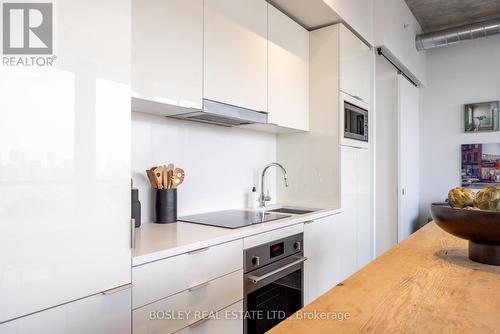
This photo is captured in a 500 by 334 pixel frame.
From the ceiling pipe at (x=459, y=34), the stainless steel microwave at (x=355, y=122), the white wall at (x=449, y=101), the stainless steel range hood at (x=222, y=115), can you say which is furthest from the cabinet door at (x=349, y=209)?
the white wall at (x=449, y=101)

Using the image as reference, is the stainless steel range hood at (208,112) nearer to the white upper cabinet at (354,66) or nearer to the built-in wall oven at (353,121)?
the built-in wall oven at (353,121)

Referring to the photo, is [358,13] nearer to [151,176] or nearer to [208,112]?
[208,112]

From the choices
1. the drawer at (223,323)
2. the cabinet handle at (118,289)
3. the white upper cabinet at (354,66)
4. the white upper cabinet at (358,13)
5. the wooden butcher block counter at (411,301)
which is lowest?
the drawer at (223,323)

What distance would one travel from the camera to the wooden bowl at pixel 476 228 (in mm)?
880

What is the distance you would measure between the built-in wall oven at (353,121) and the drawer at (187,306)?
151cm

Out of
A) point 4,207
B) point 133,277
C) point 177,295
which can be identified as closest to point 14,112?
point 4,207

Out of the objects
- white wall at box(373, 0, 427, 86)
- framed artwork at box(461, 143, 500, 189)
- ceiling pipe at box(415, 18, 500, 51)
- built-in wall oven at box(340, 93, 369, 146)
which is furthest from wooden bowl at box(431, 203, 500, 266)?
framed artwork at box(461, 143, 500, 189)

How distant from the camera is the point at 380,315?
668 mm

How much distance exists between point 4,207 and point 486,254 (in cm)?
140

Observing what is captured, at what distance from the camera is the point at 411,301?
73 centimetres

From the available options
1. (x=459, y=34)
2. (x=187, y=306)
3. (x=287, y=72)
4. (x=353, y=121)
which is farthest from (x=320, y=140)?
(x=459, y=34)

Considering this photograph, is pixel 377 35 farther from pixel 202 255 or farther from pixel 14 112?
pixel 14 112

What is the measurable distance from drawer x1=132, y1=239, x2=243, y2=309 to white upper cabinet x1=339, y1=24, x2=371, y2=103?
168 centimetres

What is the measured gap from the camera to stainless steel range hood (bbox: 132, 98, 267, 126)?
1611mm
